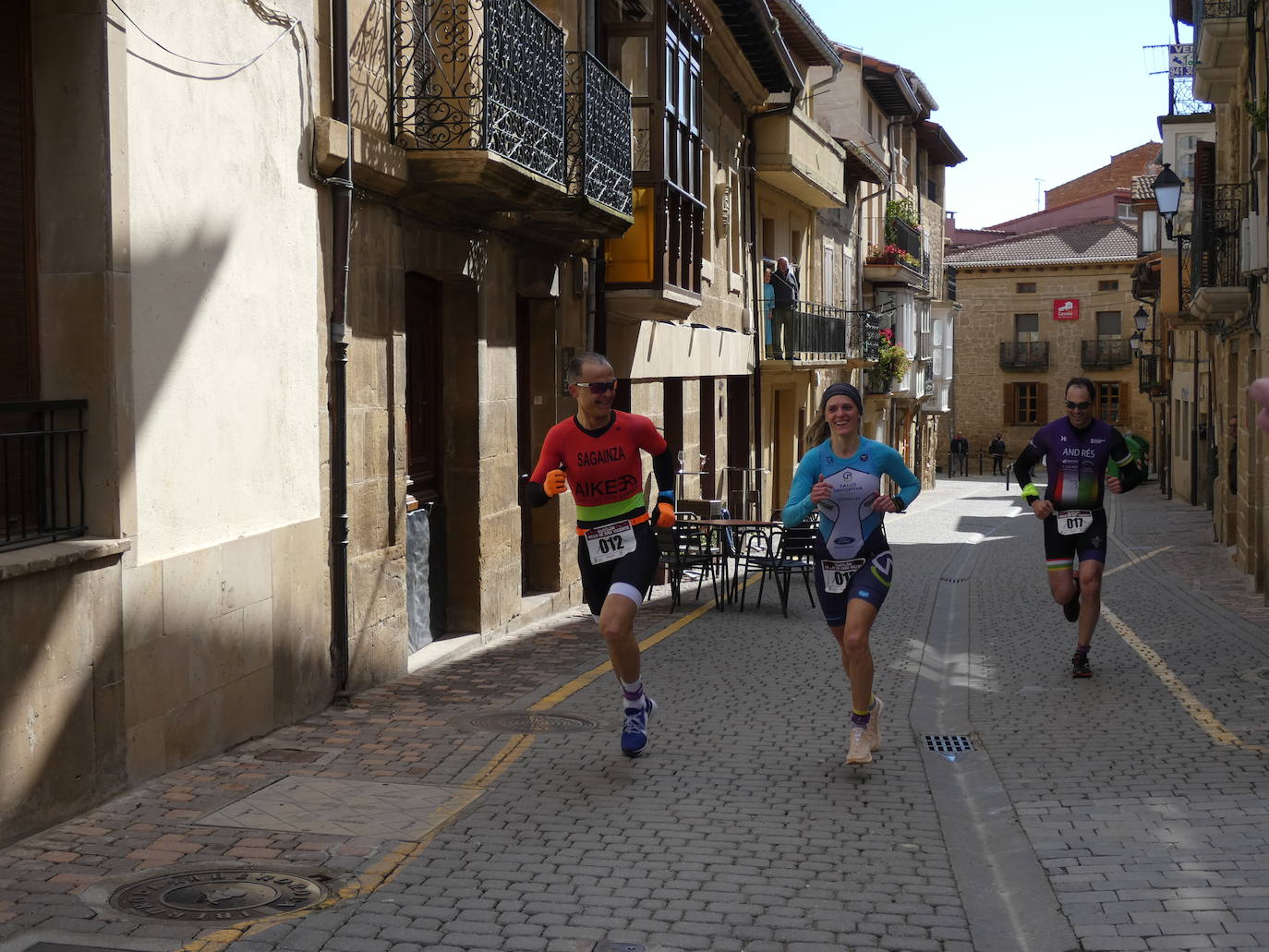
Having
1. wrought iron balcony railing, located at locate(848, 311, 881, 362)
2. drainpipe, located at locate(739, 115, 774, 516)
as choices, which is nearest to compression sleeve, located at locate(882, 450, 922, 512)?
drainpipe, located at locate(739, 115, 774, 516)

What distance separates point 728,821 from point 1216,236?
50.4ft

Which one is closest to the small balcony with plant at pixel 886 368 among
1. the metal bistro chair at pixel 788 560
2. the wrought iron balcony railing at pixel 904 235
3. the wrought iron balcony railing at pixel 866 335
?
the wrought iron balcony railing at pixel 866 335

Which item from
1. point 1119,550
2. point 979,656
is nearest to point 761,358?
point 1119,550

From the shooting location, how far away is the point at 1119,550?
73.0 ft

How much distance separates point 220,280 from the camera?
7711 mm

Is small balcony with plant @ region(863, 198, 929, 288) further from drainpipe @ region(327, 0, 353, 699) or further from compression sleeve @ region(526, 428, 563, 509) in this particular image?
compression sleeve @ region(526, 428, 563, 509)

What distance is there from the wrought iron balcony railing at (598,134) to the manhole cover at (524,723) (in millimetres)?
5034

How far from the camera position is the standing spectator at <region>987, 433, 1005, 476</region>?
6112cm

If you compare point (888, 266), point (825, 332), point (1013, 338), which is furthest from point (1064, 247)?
point (825, 332)

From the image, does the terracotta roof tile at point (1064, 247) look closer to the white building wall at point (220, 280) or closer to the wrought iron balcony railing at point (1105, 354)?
the wrought iron balcony railing at point (1105, 354)

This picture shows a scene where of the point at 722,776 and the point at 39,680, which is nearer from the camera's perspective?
the point at 39,680

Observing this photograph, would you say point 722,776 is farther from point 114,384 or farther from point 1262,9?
point 1262,9

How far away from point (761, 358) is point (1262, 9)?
11.5 meters

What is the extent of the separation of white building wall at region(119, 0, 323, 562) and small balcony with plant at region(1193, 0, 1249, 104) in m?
12.1
